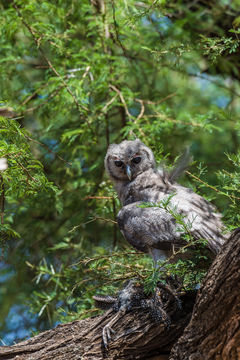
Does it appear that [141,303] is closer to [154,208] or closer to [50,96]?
[154,208]

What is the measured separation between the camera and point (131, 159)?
229 centimetres

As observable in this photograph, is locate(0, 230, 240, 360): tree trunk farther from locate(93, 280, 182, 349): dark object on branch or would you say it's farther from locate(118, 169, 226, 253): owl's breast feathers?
locate(118, 169, 226, 253): owl's breast feathers

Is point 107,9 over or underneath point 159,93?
over

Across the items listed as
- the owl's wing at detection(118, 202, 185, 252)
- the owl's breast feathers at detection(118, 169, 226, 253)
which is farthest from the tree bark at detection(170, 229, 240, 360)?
the owl's wing at detection(118, 202, 185, 252)

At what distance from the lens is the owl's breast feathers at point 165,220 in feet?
6.13

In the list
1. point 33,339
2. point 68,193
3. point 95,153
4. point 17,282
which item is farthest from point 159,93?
point 33,339

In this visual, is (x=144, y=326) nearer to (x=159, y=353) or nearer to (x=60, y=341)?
(x=159, y=353)

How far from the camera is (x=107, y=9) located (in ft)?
10.4

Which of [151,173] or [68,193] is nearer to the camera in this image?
[151,173]

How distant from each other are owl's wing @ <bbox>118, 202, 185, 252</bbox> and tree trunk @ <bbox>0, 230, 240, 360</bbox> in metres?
0.24

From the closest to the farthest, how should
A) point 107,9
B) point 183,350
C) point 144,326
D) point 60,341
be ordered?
point 183,350 → point 144,326 → point 60,341 → point 107,9

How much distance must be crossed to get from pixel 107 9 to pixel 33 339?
2.18 metres

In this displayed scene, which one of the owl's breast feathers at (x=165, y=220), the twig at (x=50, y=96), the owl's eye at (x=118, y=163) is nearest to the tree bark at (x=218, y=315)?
the owl's breast feathers at (x=165, y=220)

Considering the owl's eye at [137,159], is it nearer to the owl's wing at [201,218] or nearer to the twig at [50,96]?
the owl's wing at [201,218]
